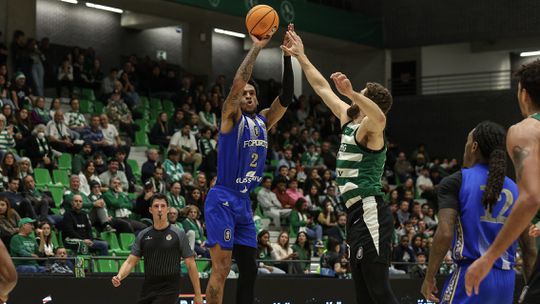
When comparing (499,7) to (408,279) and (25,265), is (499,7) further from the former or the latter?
(25,265)

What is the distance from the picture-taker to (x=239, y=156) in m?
A: 7.74

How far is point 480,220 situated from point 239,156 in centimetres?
272

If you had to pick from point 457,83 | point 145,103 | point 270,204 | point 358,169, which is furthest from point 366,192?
point 457,83

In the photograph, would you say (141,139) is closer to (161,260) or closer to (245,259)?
(161,260)

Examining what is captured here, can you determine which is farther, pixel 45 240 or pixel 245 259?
pixel 45 240

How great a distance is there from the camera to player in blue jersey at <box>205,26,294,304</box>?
7.53 m

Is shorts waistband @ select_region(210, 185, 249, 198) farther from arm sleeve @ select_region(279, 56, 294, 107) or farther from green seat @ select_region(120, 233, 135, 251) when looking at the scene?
green seat @ select_region(120, 233, 135, 251)

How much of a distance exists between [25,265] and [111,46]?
15.4 meters

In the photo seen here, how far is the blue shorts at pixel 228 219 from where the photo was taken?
298 inches

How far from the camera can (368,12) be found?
29.3m

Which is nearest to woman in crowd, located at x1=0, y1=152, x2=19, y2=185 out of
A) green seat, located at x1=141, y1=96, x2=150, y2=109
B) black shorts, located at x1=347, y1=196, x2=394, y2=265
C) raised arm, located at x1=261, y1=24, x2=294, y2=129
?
green seat, located at x1=141, y1=96, x2=150, y2=109

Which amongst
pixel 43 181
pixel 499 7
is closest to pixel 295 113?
pixel 499 7

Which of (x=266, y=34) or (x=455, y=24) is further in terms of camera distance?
(x=455, y=24)

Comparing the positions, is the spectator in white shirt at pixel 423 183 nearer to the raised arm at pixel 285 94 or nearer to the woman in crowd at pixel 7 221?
the woman in crowd at pixel 7 221
